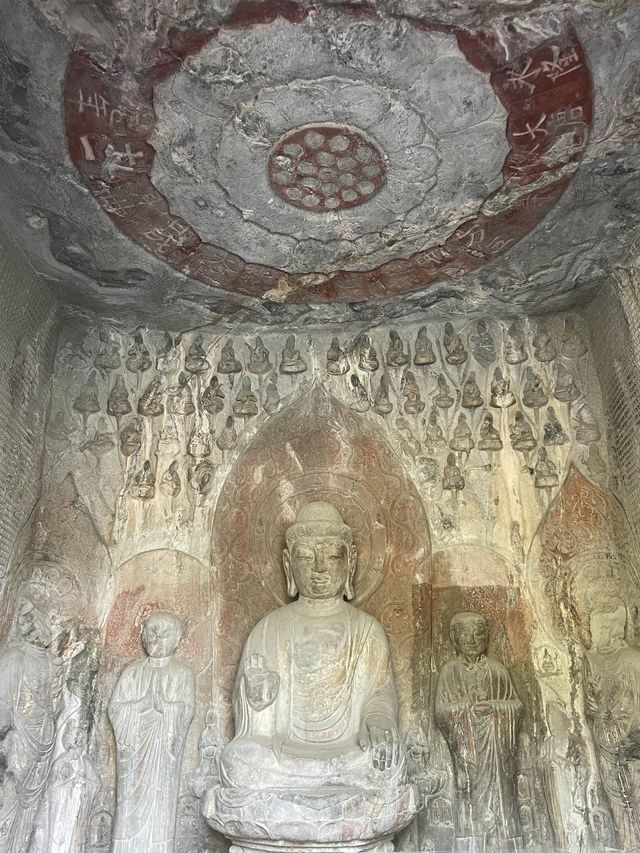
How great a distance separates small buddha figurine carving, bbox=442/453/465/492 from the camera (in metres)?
7.18

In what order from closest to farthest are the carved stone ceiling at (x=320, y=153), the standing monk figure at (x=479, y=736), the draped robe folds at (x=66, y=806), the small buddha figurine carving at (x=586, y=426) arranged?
the carved stone ceiling at (x=320, y=153) < the draped robe folds at (x=66, y=806) < the standing monk figure at (x=479, y=736) < the small buddha figurine carving at (x=586, y=426)

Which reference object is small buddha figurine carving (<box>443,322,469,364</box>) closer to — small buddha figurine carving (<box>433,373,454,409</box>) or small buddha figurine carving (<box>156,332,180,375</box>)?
small buddha figurine carving (<box>433,373,454,409</box>)

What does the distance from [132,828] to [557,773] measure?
3.27m

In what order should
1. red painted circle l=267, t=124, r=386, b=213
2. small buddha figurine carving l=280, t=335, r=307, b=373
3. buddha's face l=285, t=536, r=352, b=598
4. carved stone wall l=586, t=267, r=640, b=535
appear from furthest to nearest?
small buddha figurine carving l=280, t=335, r=307, b=373 < buddha's face l=285, t=536, r=352, b=598 < carved stone wall l=586, t=267, r=640, b=535 < red painted circle l=267, t=124, r=386, b=213

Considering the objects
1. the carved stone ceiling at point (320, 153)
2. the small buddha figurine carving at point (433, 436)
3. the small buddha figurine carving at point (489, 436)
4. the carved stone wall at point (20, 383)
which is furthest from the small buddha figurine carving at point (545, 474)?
the carved stone wall at point (20, 383)

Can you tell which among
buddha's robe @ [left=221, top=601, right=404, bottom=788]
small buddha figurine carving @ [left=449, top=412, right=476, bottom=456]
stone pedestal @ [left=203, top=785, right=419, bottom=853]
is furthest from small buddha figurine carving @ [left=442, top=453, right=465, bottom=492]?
stone pedestal @ [left=203, top=785, right=419, bottom=853]

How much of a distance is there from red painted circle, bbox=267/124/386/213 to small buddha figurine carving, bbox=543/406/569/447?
2.66 meters

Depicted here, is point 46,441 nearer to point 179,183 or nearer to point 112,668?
point 112,668

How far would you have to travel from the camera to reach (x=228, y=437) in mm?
7328

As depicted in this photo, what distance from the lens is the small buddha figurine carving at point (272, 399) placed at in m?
7.42

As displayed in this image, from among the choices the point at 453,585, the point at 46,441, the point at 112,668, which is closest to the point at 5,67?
the point at 46,441

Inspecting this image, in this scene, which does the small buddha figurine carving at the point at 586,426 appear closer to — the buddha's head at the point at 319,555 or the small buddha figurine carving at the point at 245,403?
the buddha's head at the point at 319,555

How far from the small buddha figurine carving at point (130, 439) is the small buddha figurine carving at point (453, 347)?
2.93 metres

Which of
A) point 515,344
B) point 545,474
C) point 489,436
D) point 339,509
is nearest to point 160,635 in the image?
point 339,509
